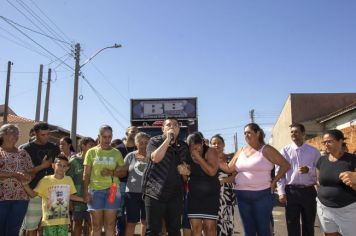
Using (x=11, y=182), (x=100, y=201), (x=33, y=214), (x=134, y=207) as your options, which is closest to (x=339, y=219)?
(x=134, y=207)

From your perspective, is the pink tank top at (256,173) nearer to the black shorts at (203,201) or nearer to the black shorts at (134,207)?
the black shorts at (203,201)

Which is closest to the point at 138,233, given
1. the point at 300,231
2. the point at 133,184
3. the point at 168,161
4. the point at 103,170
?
the point at 133,184

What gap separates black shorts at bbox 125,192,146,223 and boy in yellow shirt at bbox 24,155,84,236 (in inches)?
34.6

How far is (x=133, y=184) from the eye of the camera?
277 inches

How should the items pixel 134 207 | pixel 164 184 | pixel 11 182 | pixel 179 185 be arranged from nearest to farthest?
pixel 164 184, pixel 179 185, pixel 11 182, pixel 134 207

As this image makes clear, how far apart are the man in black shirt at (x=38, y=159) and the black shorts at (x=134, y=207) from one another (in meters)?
1.45

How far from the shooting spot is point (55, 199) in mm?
6426

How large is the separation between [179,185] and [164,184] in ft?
0.78

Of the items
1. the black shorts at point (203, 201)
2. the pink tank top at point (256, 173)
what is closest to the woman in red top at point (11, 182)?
the black shorts at point (203, 201)

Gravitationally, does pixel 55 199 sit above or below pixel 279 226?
above

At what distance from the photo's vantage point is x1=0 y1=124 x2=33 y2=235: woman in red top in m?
5.60

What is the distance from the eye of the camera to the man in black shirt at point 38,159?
6420 millimetres

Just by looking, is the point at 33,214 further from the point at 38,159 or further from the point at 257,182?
the point at 257,182

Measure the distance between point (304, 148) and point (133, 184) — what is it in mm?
2916
